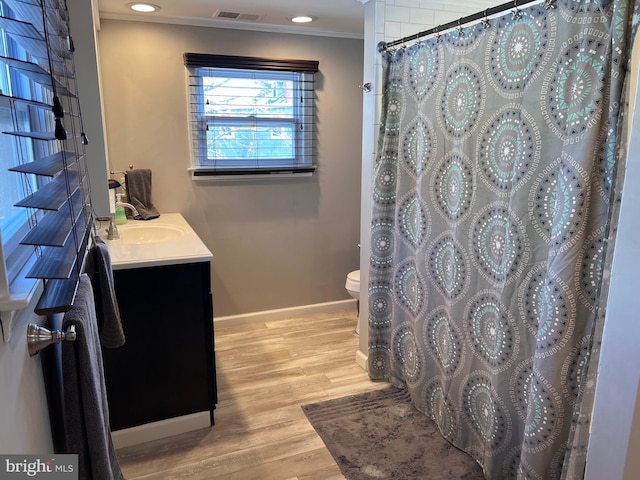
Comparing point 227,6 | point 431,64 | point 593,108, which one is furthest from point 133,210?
point 593,108

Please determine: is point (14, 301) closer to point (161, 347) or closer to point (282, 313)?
point (161, 347)

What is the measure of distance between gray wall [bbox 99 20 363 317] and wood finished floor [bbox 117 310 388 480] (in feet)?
1.16

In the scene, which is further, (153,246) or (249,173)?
(249,173)

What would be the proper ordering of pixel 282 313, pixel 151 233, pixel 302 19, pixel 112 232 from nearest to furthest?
pixel 112 232 < pixel 151 233 < pixel 302 19 < pixel 282 313

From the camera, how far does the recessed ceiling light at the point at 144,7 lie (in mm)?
2660

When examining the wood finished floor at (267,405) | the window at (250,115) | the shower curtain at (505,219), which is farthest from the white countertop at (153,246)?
the shower curtain at (505,219)

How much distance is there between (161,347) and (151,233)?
2.99 ft

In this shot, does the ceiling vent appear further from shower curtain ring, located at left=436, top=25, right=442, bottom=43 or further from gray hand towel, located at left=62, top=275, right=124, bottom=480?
gray hand towel, located at left=62, top=275, right=124, bottom=480

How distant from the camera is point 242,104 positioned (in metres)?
3.30

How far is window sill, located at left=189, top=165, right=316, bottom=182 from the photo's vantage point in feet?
10.7

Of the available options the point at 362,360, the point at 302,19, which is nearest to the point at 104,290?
the point at 362,360

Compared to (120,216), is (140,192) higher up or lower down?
higher up

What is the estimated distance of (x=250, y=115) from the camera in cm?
333

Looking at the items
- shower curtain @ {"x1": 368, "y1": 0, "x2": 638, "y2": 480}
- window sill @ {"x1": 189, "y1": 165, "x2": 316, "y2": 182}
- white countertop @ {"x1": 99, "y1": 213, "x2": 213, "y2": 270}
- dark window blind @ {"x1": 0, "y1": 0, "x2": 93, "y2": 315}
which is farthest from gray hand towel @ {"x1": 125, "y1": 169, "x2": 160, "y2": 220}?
dark window blind @ {"x1": 0, "y1": 0, "x2": 93, "y2": 315}
